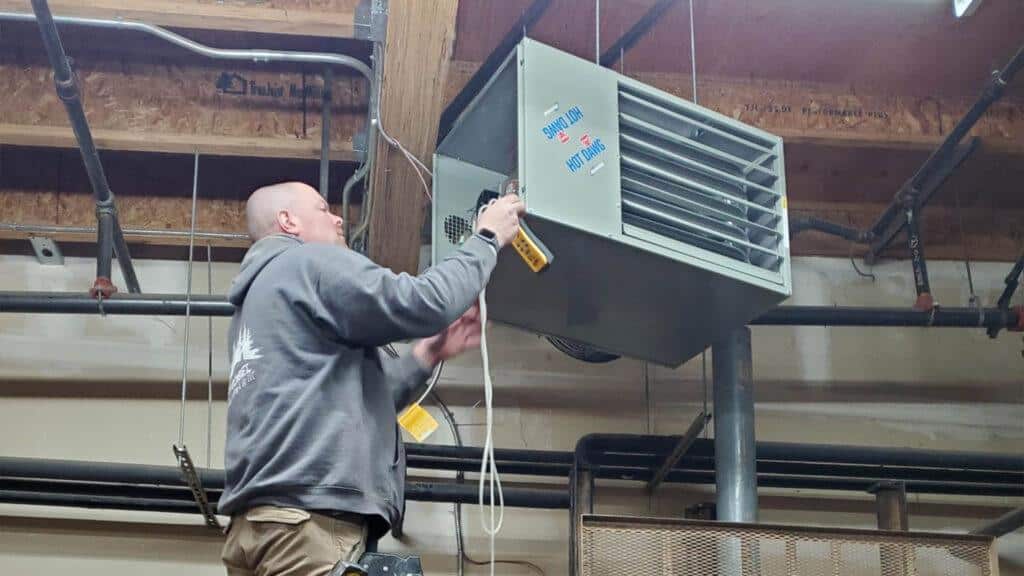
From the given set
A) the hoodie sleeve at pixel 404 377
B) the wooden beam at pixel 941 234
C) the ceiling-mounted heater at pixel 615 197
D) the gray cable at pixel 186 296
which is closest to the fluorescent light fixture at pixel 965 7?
the ceiling-mounted heater at pixel 615 197

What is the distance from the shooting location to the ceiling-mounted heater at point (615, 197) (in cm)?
219

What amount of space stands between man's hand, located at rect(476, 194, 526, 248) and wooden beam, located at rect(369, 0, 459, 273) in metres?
0.44

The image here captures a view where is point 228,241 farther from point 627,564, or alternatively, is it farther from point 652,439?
point 627,564

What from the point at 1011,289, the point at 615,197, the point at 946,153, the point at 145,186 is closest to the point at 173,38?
the point at 145,186

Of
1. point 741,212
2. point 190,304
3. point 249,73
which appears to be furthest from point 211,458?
point 741,212

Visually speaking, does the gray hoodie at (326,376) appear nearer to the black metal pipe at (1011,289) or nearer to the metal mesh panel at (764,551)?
the metal mesh panel at (764,551)

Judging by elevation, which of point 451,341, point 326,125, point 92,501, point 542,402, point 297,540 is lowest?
point 297,540

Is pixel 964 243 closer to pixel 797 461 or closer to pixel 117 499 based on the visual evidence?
pixel 797 461

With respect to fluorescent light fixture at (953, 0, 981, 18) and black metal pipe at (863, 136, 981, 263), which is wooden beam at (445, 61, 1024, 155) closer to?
black metal pipe at (863, 136, 981, 263)

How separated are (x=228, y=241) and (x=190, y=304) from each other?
390 millimetres

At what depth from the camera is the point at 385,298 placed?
1.81 meters

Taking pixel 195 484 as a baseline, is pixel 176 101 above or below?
above

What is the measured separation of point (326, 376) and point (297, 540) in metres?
0.26

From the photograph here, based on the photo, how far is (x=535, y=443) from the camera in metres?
3.42
